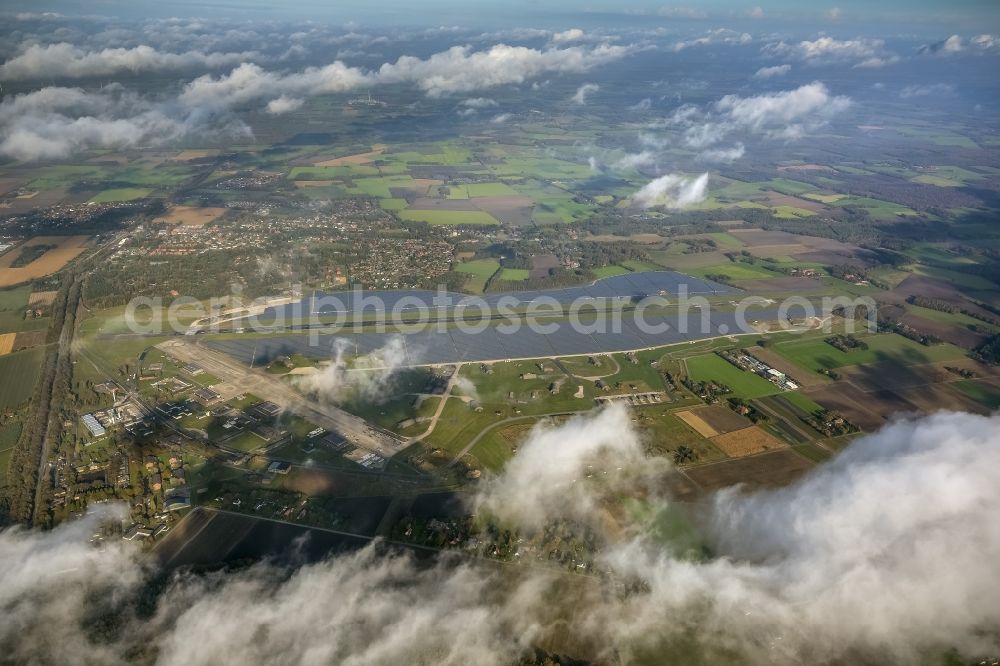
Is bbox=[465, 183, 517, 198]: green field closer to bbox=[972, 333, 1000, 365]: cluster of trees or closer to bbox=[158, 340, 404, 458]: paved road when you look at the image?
bbox=[158, 340, 404, 458]: paved road

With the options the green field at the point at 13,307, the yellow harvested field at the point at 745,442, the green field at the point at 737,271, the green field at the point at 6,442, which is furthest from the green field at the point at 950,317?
the green field at the point at 13,307

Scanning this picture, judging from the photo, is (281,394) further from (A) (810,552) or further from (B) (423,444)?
(A) (810,552)

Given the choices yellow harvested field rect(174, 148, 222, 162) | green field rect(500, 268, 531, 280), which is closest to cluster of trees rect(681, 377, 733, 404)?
green field rect(500, 268, 531, 280)

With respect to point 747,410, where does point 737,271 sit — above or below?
above

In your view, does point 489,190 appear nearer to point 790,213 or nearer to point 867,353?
point 790,213

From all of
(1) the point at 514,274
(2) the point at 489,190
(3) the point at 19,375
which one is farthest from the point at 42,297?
(2) the point at 489,190

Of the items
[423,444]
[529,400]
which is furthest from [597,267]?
[423,444]
